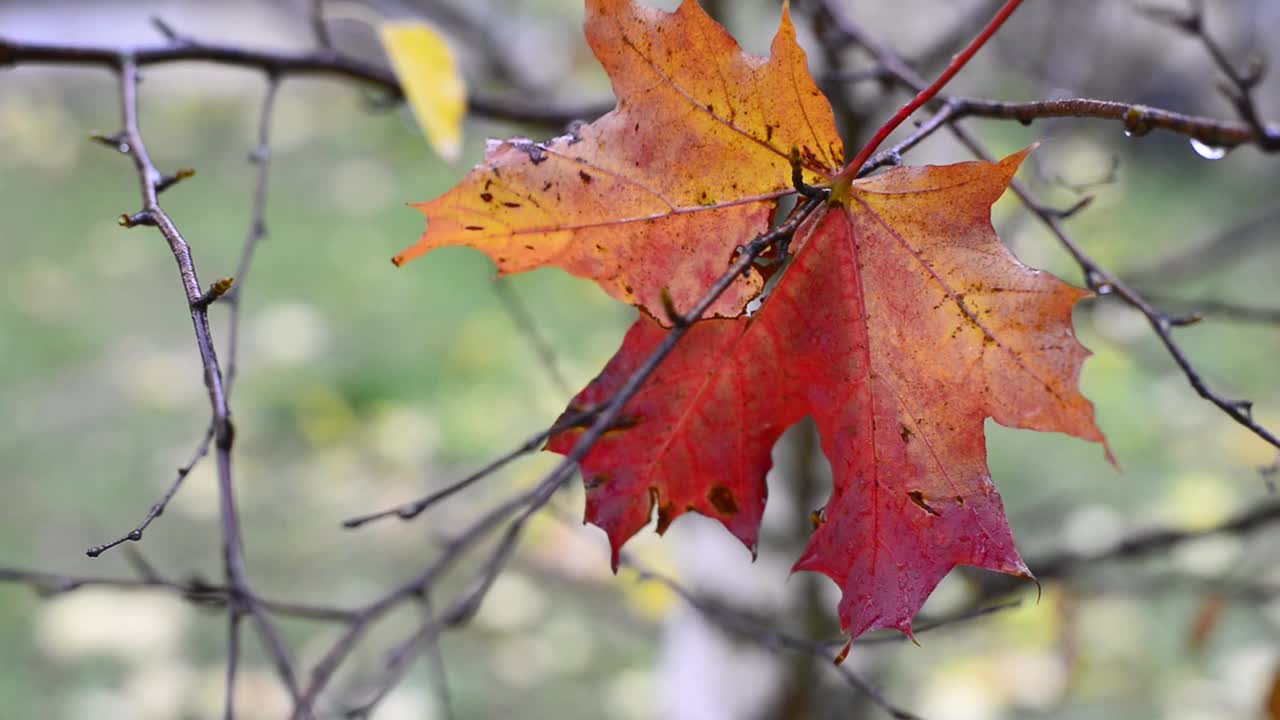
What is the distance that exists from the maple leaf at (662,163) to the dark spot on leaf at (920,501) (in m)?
0.10

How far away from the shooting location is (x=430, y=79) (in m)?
0.61

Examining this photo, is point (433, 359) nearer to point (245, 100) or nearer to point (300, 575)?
point (300, 575)

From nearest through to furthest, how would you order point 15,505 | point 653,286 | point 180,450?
point 653,286 < point 15,505 < point 180,450

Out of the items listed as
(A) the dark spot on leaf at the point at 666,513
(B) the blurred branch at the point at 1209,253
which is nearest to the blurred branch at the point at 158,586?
(A) the dark spot on leaf at the point at 666,513

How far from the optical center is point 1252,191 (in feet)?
11.3

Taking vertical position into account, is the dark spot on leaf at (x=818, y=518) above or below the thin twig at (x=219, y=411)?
below

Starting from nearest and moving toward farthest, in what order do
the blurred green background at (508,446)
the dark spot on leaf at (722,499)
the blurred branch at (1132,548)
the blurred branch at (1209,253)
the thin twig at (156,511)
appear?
the thin twig at (156,511) < the dark spot on leaf at (722,499) < the blurred branch at (1132,548) < the blurred branch at (1209,253) < the blurred green background at (508,446)

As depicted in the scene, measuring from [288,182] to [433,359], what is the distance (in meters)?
1.48

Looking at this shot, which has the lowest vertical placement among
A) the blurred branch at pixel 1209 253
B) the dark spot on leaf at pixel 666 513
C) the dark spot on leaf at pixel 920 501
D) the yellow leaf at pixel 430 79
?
the dark spot on leaf at pixel 920 501

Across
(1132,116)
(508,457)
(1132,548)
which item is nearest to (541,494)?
(508,457)

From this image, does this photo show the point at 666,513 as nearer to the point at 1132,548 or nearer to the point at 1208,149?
the point at 1208,149

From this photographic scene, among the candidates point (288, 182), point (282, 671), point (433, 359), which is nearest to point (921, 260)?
point (282, 671)

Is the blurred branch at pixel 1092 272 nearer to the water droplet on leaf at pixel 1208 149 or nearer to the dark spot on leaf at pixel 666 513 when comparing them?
the water droplet on leaf at pixel 1208 149

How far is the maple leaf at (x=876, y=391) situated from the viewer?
36cm
